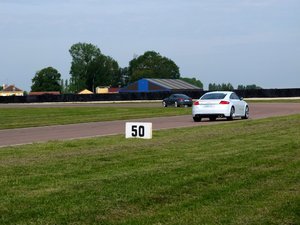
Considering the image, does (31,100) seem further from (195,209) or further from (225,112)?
(195,209)

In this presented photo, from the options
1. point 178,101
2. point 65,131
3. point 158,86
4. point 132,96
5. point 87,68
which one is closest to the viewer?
point 65,131

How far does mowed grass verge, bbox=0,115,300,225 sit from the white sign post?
9.19 feet

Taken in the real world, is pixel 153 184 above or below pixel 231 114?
below

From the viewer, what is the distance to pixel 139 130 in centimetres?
1742

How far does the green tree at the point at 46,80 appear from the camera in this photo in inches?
7662

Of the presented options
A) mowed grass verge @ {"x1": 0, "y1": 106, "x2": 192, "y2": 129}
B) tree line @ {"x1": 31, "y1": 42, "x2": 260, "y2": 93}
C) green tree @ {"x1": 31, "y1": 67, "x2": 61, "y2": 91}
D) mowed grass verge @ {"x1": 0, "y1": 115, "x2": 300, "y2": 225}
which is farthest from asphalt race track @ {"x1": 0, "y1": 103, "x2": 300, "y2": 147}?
green tree @ {"x1": 31, "y1": 67, "x2": 61, "y2": 91}

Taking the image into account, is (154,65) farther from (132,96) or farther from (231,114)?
(231,114)

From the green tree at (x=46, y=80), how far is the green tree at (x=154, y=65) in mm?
23029

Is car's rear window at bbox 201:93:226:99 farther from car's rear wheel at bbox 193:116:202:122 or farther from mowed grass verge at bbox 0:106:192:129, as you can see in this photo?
mowed grass verge at bbox 0:106:192:129

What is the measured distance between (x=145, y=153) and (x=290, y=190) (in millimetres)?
4923

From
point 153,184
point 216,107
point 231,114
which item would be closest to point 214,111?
point 216,107

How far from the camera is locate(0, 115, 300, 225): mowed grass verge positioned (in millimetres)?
6902

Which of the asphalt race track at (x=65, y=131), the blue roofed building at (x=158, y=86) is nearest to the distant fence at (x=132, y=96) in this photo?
the blue roofed building at (x=158, y=86)

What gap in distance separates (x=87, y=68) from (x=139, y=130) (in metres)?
170
